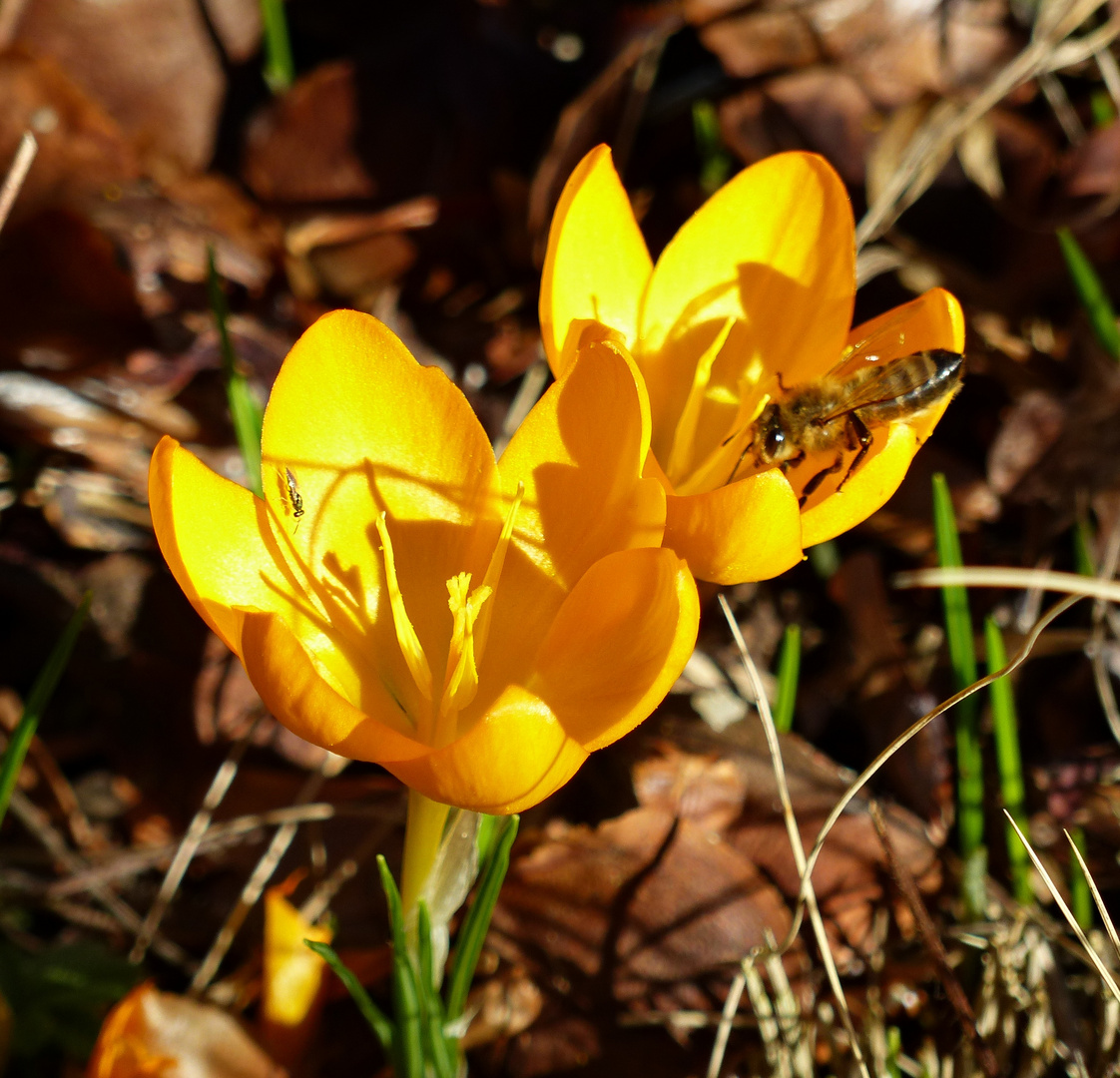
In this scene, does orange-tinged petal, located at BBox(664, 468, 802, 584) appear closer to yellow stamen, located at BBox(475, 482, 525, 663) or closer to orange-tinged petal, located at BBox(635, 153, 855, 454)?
yellow stamen, located at BBox(475, 482, 525, 663)

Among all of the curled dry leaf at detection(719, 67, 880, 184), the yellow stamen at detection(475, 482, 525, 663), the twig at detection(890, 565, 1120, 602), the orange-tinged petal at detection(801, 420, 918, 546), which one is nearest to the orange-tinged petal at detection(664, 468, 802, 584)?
the orange-tinged petal at detection(801, 420, 918, 546)

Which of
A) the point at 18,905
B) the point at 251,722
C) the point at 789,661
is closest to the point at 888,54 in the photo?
the point at 789,661

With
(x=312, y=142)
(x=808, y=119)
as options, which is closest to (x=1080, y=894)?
(x=808, y=119)

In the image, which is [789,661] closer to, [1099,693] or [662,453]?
[662,453]

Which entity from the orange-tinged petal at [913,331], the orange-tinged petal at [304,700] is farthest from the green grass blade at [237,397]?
the orange-tinged petal at [913,331]

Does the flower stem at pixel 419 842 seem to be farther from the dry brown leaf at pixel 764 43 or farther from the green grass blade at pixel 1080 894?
the dry brown leaf at pixel 764 43

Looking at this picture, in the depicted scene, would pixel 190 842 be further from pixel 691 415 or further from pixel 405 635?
pixel 691 415

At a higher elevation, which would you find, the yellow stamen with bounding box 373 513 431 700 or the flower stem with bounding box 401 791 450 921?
the yellow stamen with bounding box 373 513 431 700
